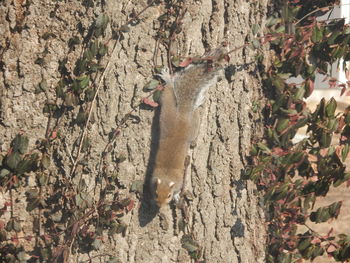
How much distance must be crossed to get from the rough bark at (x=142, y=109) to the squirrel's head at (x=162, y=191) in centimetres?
6

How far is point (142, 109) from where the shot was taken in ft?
7.14

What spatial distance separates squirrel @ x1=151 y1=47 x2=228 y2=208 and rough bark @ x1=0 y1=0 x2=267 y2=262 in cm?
5

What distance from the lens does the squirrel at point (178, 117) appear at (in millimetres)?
2225

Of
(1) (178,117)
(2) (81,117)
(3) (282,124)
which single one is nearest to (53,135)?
(2) (81,117)

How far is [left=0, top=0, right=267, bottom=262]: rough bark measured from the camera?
83.5 inches

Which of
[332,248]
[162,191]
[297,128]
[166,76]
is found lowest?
[332,248]

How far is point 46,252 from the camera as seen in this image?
2215 millimetres

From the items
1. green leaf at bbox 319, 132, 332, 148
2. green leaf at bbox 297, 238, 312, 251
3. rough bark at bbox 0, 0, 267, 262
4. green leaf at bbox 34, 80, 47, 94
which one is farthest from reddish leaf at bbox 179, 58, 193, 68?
green leaf at bbox 297, 238, 312, 251

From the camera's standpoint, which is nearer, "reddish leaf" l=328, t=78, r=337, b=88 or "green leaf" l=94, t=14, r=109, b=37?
"green leaf" l=94, t=14, r=109, b=37

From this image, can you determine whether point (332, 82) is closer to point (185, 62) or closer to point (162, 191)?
point (185, 62)

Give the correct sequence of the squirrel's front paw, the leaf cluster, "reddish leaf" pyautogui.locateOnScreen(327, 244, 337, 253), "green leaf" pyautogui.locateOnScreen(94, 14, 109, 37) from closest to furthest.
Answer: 1. "green leaf" pyautogui.locateOnScreen(94, 14, 109, 37)
2. the squirrel's front paw
3. the leaf cluster
4. "reddish leaf" pyautogui.locateOnScreen(327, 244, 337, 253)

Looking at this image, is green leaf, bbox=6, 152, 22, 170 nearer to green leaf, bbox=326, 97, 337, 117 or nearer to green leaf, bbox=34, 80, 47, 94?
green leaf, bbox=34, 80, 47, 94

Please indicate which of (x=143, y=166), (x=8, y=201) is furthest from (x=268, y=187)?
(x=8, y=201)

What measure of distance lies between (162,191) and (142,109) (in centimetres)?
35
